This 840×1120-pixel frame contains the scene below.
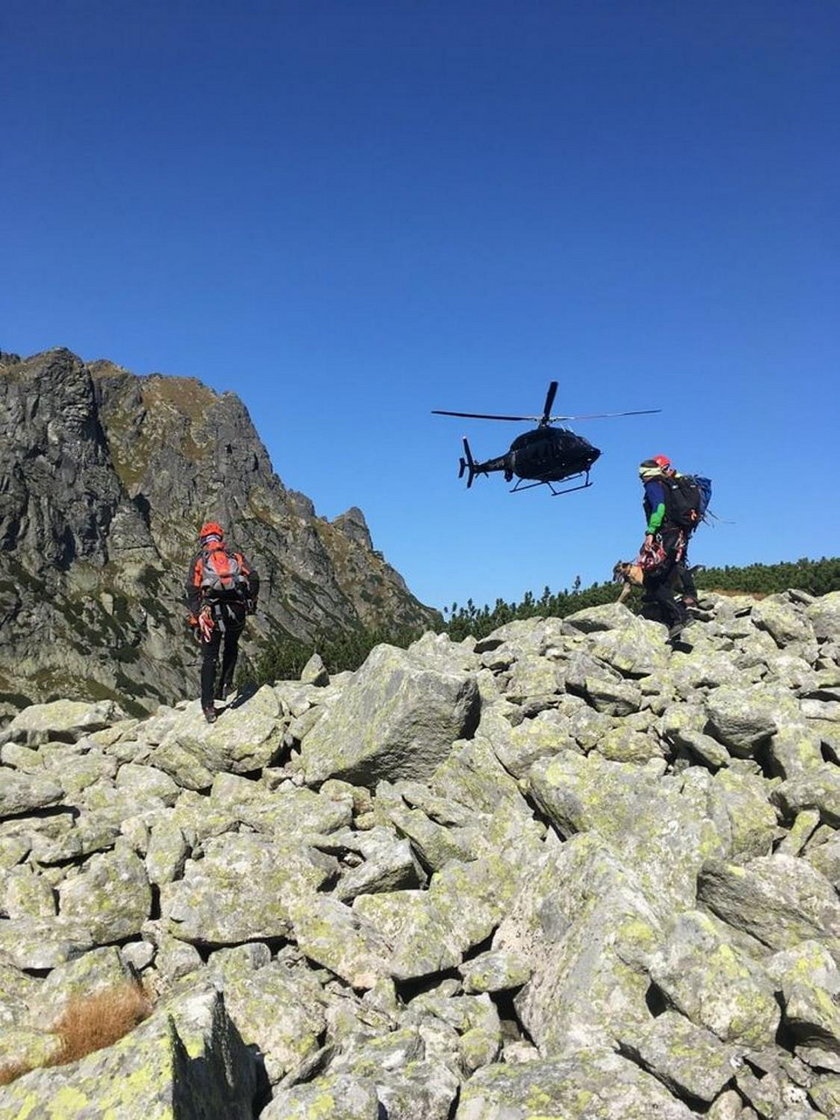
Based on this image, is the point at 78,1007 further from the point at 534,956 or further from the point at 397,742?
the point at 397,742

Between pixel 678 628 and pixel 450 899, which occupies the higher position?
pixel 678 628

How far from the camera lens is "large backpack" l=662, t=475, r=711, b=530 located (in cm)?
1784

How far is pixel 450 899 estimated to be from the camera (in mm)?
A: 8062

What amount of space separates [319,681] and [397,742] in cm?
623

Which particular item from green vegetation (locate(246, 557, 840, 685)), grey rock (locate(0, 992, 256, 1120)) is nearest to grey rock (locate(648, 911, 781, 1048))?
grey rock (locate(0, 992, 256, 1120))

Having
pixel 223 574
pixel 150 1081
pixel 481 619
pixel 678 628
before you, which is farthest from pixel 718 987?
pixel 481 619

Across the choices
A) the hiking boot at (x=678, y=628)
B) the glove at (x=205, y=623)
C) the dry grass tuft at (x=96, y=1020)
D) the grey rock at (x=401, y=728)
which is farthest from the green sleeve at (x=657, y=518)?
the dry grass tuft at (x=96, y=1020)

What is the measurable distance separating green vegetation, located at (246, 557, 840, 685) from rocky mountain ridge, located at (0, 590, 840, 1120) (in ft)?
31.3

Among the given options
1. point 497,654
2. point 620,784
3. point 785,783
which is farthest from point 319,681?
→ point 785,783

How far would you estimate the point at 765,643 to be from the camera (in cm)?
1662

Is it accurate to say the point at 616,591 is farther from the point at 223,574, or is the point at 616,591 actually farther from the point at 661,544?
the point at 223,574

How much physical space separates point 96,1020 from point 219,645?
8.92m

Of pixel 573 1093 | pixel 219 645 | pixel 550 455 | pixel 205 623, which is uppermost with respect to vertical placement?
pixel 550 455

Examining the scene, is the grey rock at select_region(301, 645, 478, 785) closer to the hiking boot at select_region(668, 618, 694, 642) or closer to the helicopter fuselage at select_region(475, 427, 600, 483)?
the hiking boot at select_region(668, 618, 694, 642)
